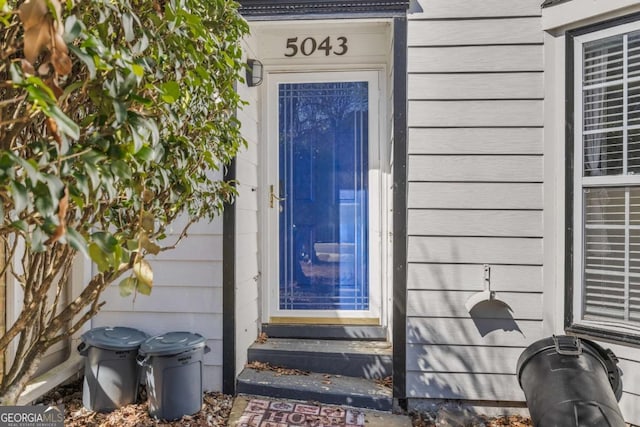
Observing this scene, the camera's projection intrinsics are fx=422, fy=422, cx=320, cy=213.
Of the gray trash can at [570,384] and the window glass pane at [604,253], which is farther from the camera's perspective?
the window glass pane at [604,253]

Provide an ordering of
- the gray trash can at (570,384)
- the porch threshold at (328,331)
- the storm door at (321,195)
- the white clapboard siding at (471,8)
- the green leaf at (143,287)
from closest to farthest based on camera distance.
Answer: the green leaf at (143,287)
the gray trash can at (570,384)
the white clapboard siding at (471,8)
the porch threshold at (328,331)
the storm door at (321,195)

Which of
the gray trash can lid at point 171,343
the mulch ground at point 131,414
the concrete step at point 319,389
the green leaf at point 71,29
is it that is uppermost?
the green leaf at point 71,29

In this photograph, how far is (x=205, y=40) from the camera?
157 cm

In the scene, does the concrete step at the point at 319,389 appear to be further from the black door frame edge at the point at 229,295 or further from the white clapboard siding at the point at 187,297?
the white clapboard siding at the point at 187,297

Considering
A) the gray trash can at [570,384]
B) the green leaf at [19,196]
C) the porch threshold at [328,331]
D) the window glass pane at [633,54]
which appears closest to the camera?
the green leaf at [19,196]

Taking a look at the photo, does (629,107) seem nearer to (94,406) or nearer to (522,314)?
(522,314)

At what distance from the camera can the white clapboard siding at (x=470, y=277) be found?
2.90 meters

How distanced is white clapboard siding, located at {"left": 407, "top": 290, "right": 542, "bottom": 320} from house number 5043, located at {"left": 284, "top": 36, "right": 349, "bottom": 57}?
2.11 meters

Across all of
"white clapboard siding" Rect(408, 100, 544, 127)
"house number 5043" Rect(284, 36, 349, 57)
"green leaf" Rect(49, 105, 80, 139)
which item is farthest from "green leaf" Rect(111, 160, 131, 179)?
"house number 5043" Rect(284, 36, 349, 57)

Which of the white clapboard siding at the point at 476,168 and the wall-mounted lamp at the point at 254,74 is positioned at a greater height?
the wall-mounted lamp at the point at 254,74

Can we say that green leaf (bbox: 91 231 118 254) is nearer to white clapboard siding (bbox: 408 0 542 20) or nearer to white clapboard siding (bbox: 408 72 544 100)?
white clapboard siding (bbox: 408 72 544 100)

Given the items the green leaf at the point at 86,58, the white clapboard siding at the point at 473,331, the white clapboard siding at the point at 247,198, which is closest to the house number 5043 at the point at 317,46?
the white clapboard siding at the point at 247,198

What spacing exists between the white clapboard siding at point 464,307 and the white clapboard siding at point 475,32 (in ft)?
5.73

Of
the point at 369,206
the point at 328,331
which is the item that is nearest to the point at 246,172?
the point at 369,206
